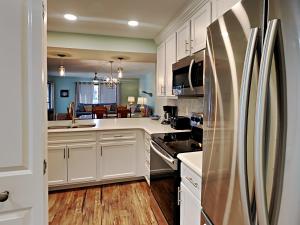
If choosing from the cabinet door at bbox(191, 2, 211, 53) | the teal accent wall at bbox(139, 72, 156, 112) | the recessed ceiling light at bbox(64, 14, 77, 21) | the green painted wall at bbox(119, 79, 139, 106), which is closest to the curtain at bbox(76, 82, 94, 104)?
the green painted wall at bbox(119, 79, 139, 106)

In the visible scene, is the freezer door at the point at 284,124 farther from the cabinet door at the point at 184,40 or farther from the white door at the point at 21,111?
the cabinet door at the point at 184,40

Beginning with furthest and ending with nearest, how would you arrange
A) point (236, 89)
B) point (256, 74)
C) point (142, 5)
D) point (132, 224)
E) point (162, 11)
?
point (162, 11) → point (142, 5) → point (132, 224) → point (236, 89) → point (256, 74)

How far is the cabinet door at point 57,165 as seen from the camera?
2740 millimetres

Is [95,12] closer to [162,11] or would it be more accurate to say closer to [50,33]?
[162,11]

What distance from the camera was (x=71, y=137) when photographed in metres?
2.81

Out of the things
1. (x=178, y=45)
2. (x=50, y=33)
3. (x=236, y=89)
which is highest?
(x=50, y=33)

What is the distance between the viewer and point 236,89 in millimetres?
755

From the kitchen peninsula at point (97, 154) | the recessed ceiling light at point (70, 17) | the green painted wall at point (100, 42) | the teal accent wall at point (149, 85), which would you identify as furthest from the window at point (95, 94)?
the recessed ceiling light at point (70, 17)

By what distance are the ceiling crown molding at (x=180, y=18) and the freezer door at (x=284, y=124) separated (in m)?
1.60

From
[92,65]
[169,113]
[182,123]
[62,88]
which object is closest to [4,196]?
[182,123]

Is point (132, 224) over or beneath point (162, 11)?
beneath

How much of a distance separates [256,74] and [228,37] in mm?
246

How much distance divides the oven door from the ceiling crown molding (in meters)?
1.47

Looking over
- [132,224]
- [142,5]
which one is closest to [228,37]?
[142,5]
